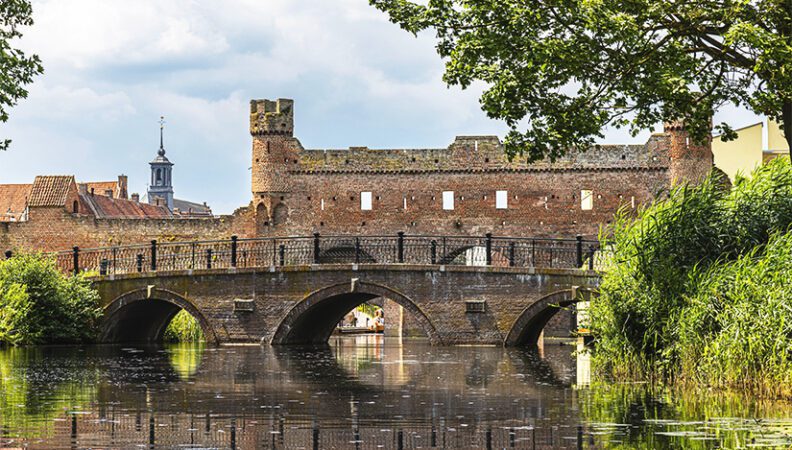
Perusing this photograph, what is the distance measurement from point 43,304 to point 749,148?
117 feet

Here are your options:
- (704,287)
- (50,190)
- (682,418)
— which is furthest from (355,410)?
(50,190)

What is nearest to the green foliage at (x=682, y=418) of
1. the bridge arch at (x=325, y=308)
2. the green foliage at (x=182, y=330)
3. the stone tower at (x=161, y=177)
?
the bridge arch at (x=325, y=308)

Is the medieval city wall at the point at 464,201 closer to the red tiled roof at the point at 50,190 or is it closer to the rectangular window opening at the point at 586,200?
the rectangular window opening at the point at 586,200

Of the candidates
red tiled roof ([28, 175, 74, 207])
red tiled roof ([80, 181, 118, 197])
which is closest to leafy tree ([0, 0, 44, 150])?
red tiled roof ([28, 175, 74, 207])

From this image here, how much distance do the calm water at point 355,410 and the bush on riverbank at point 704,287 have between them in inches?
23.9

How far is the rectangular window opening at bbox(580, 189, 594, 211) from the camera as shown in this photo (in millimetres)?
50062

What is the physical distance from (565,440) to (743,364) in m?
3.77

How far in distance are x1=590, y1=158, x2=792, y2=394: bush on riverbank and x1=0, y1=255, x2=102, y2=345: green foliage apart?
15099 mm

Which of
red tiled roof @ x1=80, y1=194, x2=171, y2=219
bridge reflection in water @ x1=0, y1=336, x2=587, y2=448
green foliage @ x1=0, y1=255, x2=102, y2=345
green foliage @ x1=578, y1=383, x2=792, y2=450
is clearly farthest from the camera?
red tiled roof @ x1=80, y1=194, x2=171, y2=219

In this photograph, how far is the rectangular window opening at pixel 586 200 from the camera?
164 ft

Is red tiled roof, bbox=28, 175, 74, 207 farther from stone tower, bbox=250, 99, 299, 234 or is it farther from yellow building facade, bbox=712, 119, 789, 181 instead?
yellow building facade, bbox=712, 119, 789, 181

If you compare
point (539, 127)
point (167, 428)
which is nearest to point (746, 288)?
point (539, 127)

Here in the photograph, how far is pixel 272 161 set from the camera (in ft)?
167

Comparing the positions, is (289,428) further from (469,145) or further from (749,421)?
(469,145)
